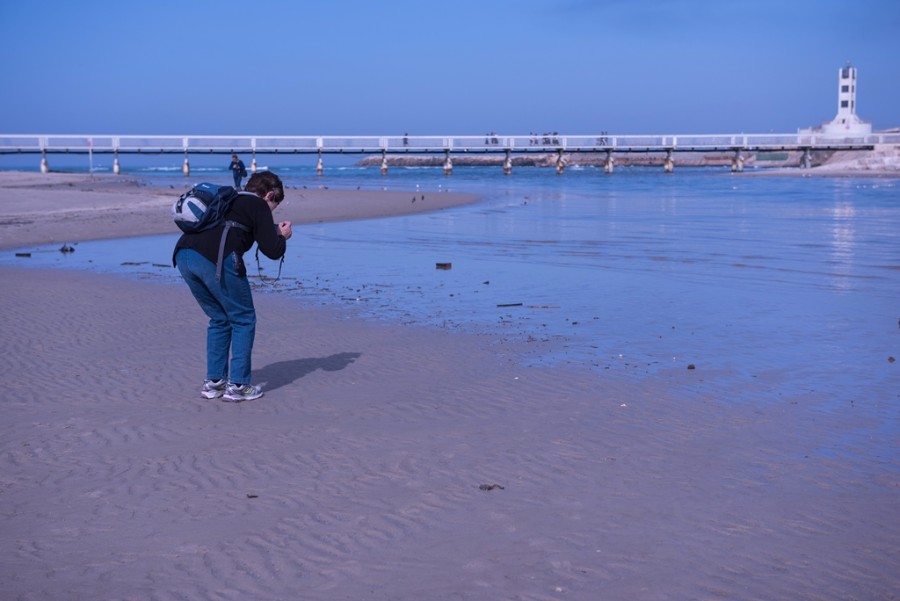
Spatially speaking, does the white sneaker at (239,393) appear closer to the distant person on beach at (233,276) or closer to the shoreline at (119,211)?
the distant person on beach at (233,276)

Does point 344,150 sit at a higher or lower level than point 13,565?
higher

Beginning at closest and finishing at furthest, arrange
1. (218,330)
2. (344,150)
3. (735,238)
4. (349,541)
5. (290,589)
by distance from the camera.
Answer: (290,589)
(349,541)
(218,330)
(735,238)
(344,150)

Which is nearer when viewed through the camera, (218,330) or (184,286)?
(218,330)

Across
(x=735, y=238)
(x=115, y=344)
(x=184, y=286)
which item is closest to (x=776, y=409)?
(x=115, y=344)

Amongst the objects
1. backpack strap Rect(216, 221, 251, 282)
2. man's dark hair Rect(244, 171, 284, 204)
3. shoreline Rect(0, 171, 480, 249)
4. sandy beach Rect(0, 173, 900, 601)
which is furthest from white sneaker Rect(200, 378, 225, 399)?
shoreline Rect(0, 171, 480, 249)

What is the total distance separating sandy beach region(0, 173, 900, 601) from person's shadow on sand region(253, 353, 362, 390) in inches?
1.3

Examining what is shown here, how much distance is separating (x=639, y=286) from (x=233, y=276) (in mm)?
6485

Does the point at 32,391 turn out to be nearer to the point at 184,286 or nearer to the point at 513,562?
the point at 513,562

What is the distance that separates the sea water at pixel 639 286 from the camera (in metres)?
7.32

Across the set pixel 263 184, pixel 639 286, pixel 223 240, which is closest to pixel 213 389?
pixel 223 240

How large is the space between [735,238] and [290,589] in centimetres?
1587

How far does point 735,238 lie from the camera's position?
59.2ft

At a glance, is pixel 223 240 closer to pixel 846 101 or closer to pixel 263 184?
pixel 263 184

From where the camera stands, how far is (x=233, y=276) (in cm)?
615
